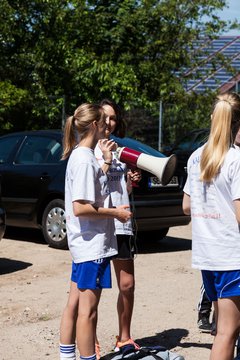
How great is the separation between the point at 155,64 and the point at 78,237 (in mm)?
15086

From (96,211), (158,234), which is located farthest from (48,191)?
(96,211)

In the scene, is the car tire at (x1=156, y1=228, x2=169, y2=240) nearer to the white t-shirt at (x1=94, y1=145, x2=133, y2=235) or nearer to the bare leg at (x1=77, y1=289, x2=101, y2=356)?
the white t-shirt at (x1=94, y1=145, x2=133, y2=235)

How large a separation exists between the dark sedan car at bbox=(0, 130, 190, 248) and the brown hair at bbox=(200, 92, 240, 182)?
5.25m

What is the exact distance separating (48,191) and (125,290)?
15.6 ft

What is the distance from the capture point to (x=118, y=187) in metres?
5.43

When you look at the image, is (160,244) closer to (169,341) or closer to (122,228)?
(169,341)

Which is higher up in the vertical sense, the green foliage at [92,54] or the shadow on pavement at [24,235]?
the green foliage at [92,54]

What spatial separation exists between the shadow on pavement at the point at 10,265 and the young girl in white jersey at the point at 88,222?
157 inches

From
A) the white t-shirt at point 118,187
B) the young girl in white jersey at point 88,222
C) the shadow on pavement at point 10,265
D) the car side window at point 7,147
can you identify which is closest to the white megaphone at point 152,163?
the white t-shirt at point 118,187

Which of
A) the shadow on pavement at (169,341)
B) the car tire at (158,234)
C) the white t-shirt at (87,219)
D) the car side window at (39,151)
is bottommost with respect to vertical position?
the shadow on pavement at (169,341)

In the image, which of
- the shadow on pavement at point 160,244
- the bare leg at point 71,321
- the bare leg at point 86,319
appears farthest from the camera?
the shadow on pavement at point 160,244

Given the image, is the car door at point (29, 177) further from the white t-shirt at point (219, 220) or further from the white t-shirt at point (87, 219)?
the white t-shirt at point (219, 220)

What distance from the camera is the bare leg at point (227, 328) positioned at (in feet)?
14.1

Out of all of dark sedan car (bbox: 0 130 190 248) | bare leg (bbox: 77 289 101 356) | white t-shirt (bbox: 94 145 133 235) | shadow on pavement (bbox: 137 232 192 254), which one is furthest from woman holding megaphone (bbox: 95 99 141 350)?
shadow on pavement (bbox: 137 232 192 254)
